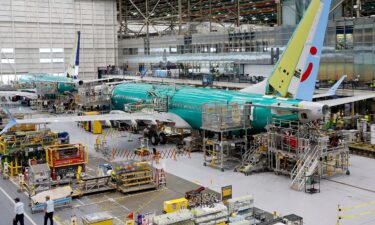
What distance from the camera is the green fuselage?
28800 millimetres

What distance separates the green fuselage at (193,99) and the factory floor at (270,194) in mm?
3928

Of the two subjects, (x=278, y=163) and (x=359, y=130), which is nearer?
(x=278, y=163)

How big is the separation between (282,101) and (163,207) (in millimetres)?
10067

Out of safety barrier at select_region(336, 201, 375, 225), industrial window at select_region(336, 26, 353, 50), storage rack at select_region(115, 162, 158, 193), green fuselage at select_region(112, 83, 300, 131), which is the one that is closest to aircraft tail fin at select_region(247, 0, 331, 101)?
green fuselage at select_region(112, 83, 300, 131)

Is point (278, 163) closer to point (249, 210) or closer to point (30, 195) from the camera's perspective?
point (249, 210)

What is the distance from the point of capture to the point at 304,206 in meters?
21.3

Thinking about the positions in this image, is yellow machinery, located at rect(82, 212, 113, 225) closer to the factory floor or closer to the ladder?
the factory floor

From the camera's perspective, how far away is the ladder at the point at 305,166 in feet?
79.7

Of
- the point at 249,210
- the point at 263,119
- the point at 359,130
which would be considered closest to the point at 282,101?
the point at 263,119

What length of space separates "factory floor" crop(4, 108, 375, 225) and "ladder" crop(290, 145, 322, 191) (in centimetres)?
56

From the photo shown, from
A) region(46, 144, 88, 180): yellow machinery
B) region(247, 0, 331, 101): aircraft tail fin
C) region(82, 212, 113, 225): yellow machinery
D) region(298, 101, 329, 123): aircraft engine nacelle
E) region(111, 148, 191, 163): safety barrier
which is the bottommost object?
region(111, 148, 191, 163): safety barrier

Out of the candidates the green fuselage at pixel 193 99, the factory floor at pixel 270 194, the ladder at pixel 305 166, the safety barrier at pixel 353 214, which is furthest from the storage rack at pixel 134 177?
the safety barrier at pixel 353 214

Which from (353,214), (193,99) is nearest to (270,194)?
(353,214)

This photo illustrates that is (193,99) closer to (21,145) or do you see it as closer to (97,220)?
(21,145)
